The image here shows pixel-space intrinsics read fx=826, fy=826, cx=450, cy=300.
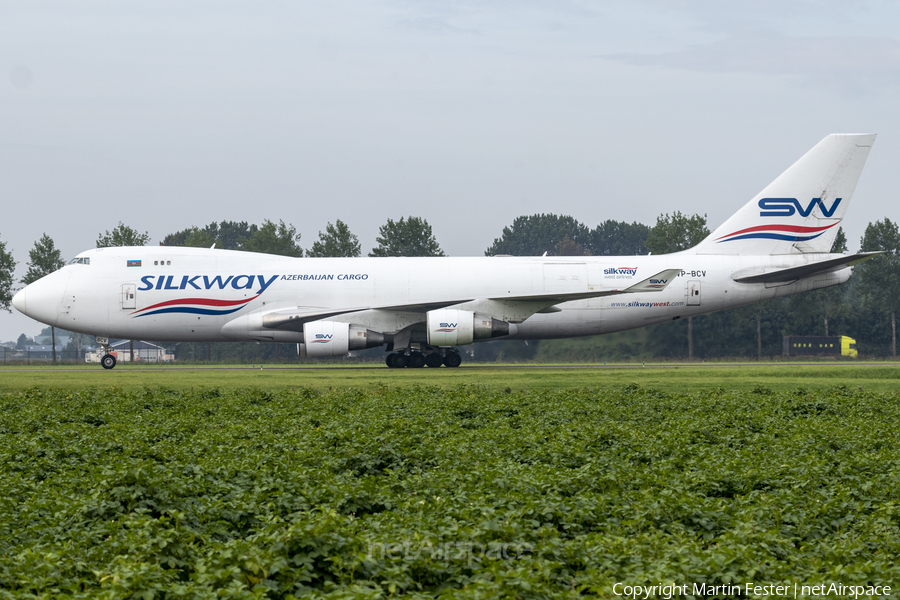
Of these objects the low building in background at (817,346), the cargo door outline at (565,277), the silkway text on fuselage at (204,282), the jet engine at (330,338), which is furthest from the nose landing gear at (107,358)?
the low building in background at (817,346)

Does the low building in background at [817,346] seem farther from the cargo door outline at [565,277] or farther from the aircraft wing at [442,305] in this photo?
the cargo door outline at [565,277]

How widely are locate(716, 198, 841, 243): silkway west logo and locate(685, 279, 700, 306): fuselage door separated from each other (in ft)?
8.34

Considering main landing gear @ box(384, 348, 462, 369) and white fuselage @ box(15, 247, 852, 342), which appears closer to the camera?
white fuselage @ box(15, 247, 852, 342)

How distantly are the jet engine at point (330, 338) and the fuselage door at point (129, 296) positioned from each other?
656cm

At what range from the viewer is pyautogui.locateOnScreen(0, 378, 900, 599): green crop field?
604 centimetres

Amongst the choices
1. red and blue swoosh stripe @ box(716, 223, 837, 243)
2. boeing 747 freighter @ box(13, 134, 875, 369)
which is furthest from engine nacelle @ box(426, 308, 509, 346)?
red and blue swoosh stripe @ box(716, 223, 837, 243)

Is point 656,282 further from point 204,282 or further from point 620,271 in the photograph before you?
point 204,282

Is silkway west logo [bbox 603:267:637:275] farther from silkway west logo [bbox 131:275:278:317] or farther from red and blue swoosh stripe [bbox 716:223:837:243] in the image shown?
silkway west logo [bbox 131:275:278:317]

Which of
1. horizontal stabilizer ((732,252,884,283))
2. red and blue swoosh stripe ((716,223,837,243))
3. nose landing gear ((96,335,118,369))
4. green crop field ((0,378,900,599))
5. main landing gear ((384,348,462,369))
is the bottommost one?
green crop field ((0,378,900,599))

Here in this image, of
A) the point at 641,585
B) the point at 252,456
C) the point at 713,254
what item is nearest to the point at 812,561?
the point at 641,585

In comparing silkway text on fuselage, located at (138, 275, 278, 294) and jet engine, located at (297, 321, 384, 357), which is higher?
silkway text on fuselage, located at (138, 275, 278, 294)

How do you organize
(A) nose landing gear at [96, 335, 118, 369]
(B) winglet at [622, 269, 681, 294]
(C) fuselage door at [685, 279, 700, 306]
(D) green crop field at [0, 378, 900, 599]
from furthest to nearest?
(A) nose landing gear at [96, 335, 118, 369], (C) fuselage door at [685, 279, 700, 306], (B) winglet at [622, 269, 681, 294], (D) green crop field at [0, 378, 900, 599]

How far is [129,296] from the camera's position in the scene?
30.0 m

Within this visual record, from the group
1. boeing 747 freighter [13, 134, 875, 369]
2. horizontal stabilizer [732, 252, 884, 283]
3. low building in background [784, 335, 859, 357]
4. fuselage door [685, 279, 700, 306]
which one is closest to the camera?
horizontal stabilizer [732, 252, 884, 283]
